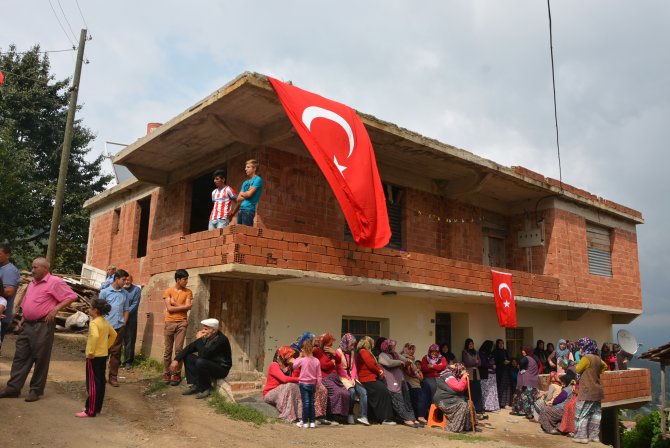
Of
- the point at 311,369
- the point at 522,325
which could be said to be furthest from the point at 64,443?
the point at 522,325

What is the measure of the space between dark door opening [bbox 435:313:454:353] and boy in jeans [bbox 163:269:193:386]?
705cm

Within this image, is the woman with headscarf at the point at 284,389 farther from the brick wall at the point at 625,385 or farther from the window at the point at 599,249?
the window at the point at 599,249

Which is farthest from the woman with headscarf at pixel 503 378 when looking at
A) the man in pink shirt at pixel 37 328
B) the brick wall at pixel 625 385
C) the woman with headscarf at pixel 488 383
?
the man in pink shirt at pixel 37 328

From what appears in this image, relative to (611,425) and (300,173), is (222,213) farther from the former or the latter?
(611,425)

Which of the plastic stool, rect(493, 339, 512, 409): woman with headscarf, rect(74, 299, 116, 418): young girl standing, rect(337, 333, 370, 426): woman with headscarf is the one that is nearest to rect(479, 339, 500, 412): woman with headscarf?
rect(493, 339, 512, 409): woman with headscarf

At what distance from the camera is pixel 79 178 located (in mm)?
25484

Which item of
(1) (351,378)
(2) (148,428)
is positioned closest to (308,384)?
(1) (351,378)

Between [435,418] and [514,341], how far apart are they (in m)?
7.14

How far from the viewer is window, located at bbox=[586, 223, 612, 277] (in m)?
16.5

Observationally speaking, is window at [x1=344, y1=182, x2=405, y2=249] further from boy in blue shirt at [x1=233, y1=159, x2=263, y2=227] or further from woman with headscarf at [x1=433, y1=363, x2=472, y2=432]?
boy in blue shirt at [x1=233, y1=159, x2=263, y2=227]

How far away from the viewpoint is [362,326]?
11.9 m

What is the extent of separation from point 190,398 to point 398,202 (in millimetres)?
6961

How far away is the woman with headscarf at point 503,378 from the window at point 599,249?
5.00 m

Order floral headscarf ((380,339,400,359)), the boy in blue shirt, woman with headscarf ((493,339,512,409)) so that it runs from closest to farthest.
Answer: the boy in blue shirt, floral headscarf ((380,339,400,359)), woman with headscarf ((493,339,512,409))
